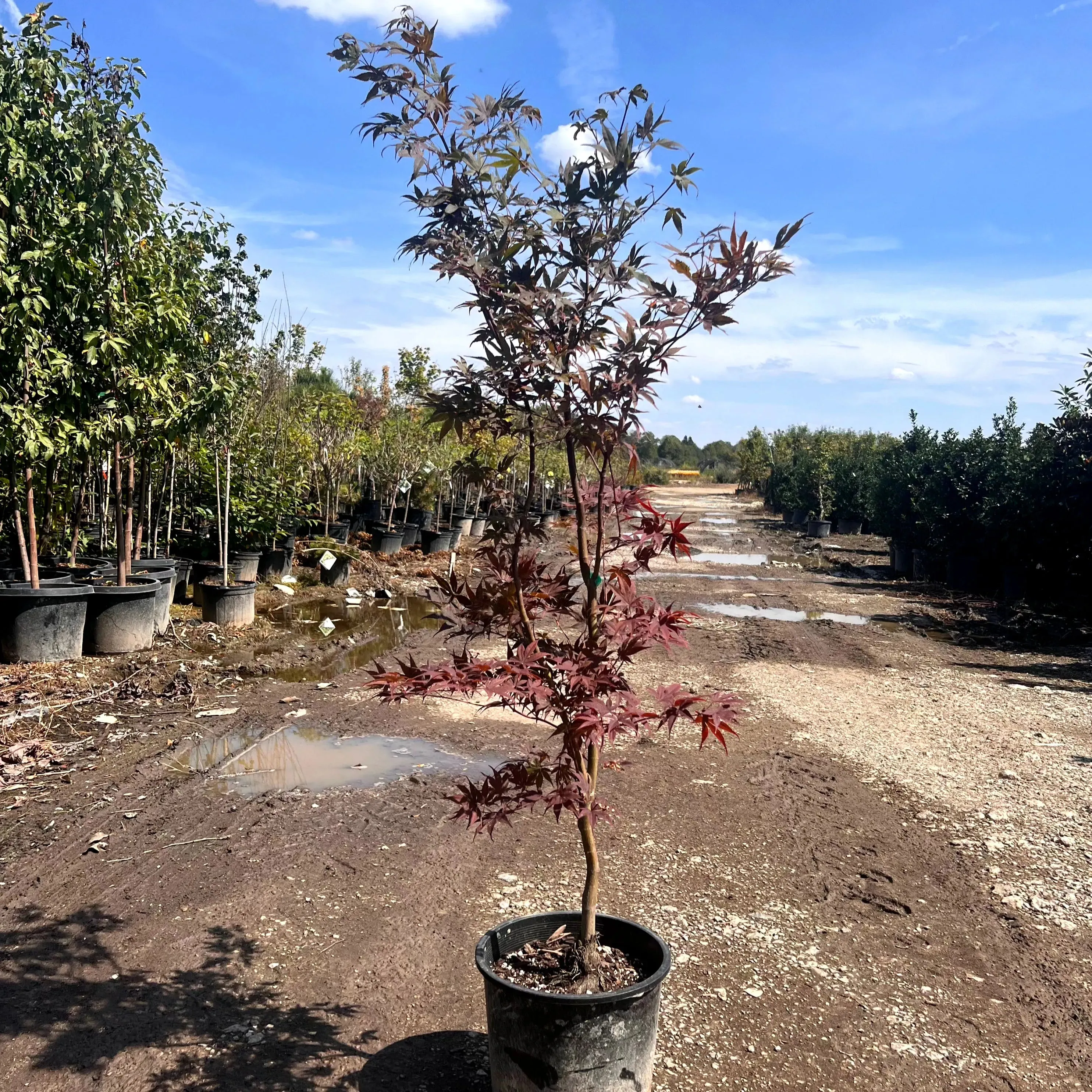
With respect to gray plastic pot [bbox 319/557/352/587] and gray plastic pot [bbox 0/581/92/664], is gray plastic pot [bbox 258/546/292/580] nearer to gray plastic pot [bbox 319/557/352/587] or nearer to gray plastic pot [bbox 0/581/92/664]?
gray plastic pot [bbox 319/557/352/587]

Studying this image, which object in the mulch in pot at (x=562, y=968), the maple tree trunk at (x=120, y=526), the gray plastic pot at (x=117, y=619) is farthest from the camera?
the maple tree trunk at (x=120, y=526)

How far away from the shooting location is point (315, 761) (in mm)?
5738

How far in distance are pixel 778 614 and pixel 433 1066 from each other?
1046 cm

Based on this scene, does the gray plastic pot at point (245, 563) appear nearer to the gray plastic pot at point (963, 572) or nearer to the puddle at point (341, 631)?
the puddle at point (341, 631)

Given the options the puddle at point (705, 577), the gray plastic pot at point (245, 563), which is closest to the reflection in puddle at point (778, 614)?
the puddle at point (705, 577)

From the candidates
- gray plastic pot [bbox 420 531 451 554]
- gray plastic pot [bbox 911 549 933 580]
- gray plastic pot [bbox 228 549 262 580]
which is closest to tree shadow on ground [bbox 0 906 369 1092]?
gray plastic pot [bbox 228 549 262 580]

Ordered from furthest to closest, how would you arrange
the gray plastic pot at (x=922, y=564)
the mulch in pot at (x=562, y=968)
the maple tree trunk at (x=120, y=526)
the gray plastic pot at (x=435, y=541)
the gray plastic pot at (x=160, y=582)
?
1. the gray plastic pot at (x=435, y=541)
2. the gray plastic pot at (x=922, y=564)
3. the gray plastic pot at (x=160, y=582)
4. the maple tree trunk at (x=120, y=526)
5. the mulch in pot at (x=562, y=968)

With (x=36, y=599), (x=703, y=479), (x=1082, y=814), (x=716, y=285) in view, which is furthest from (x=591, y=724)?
(x=703, y=479)

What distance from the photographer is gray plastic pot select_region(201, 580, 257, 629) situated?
9.24 m

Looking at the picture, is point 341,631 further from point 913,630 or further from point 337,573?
point 913,630

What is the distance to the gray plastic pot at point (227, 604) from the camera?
9.24 metres

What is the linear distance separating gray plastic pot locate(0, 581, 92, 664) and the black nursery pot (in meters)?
6.02

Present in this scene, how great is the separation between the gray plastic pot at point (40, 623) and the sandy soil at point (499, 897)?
0.38 m

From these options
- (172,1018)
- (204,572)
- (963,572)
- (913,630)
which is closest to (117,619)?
(204,572)
